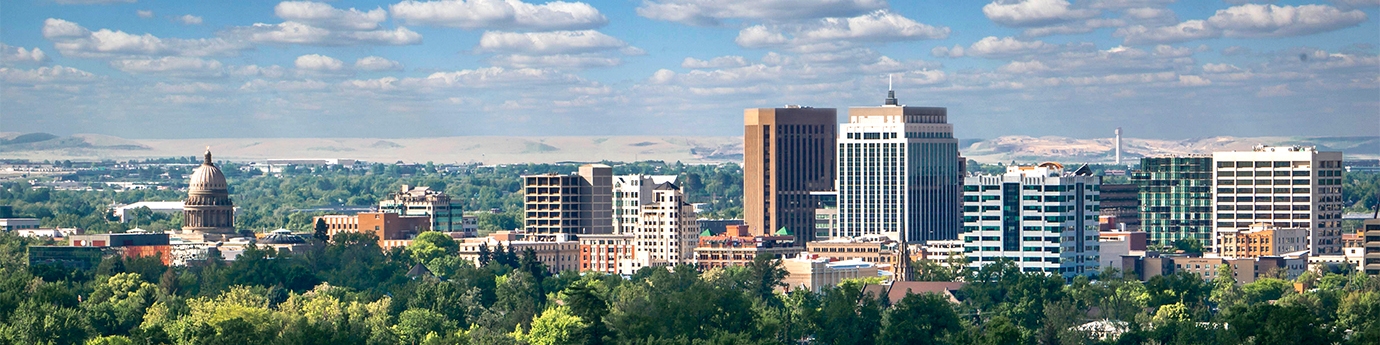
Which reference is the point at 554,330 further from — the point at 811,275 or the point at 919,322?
the point at 811,275

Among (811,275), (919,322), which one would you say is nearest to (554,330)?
(919,322)

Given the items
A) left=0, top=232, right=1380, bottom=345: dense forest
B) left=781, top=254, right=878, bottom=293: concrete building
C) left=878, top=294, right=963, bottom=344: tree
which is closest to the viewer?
left=0, top=232, right=1380, bottom=345: dense forest

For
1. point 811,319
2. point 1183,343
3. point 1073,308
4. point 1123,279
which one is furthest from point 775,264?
point 1183,343

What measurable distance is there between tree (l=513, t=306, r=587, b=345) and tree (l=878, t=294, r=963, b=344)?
13202mm

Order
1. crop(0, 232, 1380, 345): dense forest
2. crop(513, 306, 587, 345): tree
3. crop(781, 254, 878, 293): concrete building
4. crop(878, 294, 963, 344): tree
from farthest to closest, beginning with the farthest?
crop(781, 254, 878, 293): concrete building
crop(878, 294, 963, 344): tree
crop(513, 306, 587, 345): tree
crop(0, 232, 1380, 345): dense forest

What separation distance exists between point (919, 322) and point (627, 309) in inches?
521

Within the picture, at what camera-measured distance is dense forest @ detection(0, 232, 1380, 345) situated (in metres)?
124

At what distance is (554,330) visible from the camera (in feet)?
433

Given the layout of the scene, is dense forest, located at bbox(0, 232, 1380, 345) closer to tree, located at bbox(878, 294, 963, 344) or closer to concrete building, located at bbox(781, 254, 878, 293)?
tree, located at bbox(878, 294, 963, 344)

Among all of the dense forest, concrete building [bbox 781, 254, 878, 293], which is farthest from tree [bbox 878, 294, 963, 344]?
concrete building [bbox 781, 254, 878, 293]

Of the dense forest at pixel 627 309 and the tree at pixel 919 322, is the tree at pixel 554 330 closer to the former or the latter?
the dense forest at pixel 627 309

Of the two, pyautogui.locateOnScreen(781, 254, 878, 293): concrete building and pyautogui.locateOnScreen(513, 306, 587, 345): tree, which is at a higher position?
pyautogui.locateOnScreen(513, 306, 587, 345): tree

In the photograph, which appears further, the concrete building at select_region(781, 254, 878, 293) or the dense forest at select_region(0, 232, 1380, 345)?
the concrete building at select_region(781, 254, 878, 293)

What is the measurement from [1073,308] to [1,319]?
5288 centimetres
